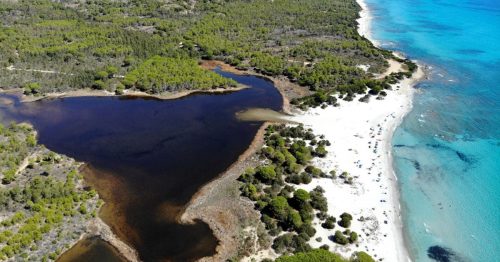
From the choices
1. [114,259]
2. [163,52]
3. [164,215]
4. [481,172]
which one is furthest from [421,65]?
[114,259]

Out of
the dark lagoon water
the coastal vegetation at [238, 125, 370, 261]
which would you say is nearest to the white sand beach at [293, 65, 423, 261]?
the coastal vegetation at [238, 125, 370, 261]

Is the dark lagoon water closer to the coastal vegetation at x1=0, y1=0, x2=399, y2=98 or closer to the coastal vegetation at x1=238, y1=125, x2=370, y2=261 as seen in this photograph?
the coastal vegetation at x1=238, y1=125, x2=370, y2=261

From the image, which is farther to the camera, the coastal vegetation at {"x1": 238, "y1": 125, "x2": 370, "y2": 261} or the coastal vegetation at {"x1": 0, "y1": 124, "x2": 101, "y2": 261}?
the coastal vegetation at {"x1": 238, "y1": 125, "x2": 370, "y2": 261}

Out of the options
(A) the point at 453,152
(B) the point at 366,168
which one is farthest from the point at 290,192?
(A) the point at 453,152

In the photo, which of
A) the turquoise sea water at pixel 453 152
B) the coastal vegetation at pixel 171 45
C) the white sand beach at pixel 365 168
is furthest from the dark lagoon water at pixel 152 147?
the turquoise sea water at pixel 453 152

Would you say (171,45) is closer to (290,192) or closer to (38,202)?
(38,202)

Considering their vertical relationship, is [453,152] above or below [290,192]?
below

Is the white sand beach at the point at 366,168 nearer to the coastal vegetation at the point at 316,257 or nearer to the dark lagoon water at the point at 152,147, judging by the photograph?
the coastal vegetation at the point at 316,257
